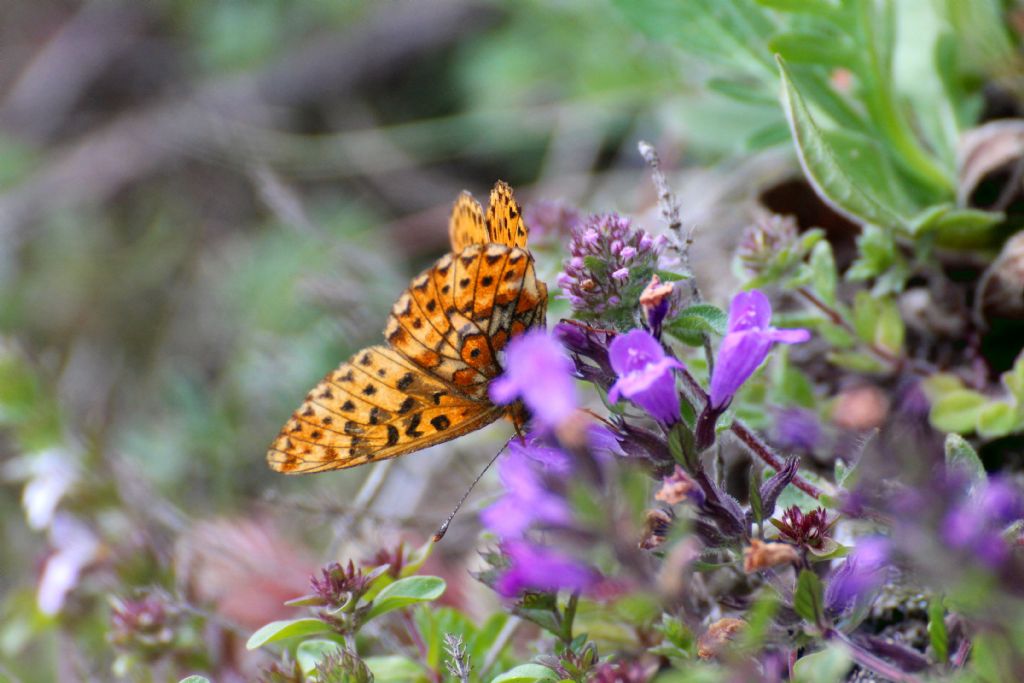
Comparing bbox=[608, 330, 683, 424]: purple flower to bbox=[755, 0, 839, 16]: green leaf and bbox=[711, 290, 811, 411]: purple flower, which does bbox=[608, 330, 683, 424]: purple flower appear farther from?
bbox=[755, 0, 839, 16]: green leaf

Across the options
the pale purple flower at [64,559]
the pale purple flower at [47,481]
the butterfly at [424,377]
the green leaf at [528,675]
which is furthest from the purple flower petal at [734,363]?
the pale purple flower at [47,481]

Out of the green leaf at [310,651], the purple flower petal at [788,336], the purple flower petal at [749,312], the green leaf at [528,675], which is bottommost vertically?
the green leaf at [310,651]

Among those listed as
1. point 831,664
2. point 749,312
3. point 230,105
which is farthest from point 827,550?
point 230,105

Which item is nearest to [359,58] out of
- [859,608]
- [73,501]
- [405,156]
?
[405,156]

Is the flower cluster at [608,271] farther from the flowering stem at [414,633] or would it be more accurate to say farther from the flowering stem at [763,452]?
the flowering stem at [414,633]

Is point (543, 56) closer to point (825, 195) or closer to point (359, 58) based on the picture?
point (359, 58)

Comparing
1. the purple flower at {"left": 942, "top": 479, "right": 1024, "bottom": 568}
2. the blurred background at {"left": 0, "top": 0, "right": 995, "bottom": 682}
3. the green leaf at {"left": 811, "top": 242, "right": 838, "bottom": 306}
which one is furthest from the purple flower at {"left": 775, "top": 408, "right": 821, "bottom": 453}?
the blurred background at {"left": 0, "top": 0, "right": 995, "bottom": 682}

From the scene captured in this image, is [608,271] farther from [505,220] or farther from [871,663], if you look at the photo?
[871,663]
